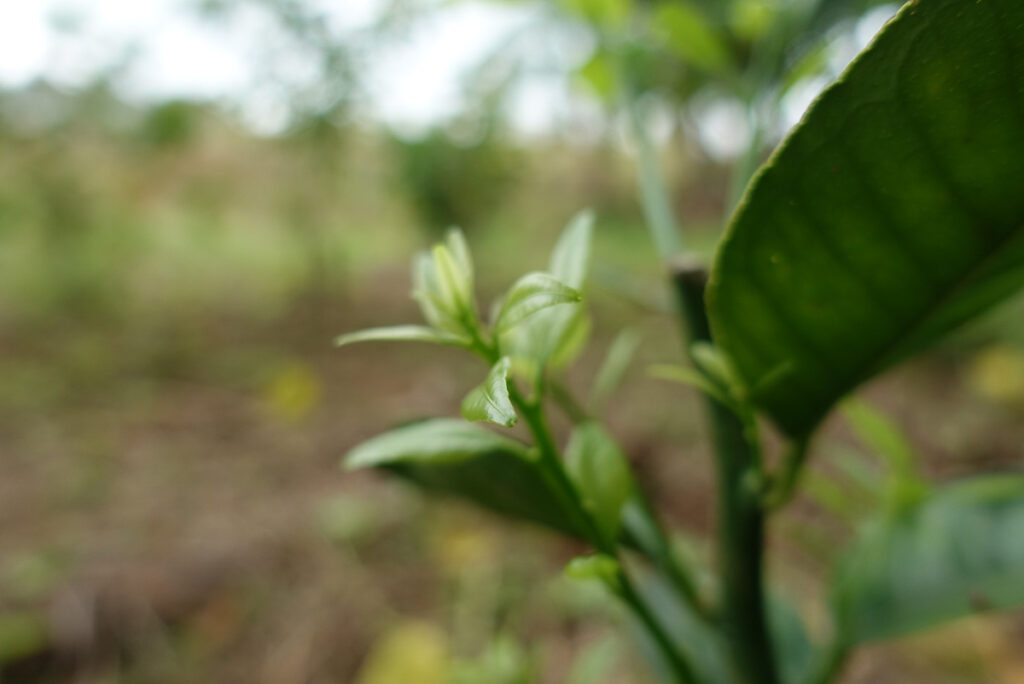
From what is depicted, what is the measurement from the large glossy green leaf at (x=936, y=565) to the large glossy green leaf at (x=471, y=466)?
0.15m

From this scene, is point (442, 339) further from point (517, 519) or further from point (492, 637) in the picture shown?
point (492, 637)

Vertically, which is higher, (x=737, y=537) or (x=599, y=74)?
(x=599, y=74)

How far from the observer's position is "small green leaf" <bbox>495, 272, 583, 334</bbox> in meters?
0.17

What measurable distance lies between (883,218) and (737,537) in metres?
0.15

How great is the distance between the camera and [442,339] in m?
0.19

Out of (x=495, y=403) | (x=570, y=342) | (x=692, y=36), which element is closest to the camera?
(x=495, y=403)

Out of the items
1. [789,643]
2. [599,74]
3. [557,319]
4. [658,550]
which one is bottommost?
[789,643]

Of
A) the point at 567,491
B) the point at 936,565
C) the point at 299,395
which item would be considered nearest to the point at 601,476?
the point at 567,491

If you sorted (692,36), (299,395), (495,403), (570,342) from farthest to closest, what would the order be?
(299,395) → (692,36) → (570,342) → (495,403)

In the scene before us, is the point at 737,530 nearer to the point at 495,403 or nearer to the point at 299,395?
the point at 495,403

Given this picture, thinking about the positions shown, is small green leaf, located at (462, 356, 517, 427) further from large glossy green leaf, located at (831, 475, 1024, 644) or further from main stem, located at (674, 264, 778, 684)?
large glossy green leaf, located at (831, 475, 1024, 644)

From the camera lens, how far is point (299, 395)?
5.24 feet

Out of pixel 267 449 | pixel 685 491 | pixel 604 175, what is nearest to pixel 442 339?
pixel 685 491

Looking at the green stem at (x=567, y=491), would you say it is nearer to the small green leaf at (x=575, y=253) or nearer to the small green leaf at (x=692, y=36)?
the small green leaf at (x=575, y=253)
